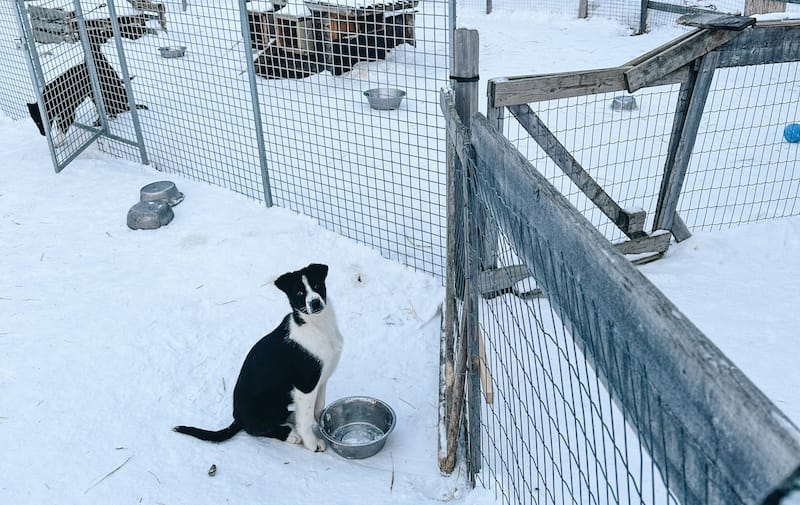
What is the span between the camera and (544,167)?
251 inches

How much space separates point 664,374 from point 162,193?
228 inches

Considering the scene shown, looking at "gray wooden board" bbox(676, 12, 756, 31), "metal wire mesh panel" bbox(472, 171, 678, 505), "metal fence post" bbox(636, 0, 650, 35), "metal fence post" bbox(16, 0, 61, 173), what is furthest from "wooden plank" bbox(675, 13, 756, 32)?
"metal fence post" bbox(636, 0, 650, 35)

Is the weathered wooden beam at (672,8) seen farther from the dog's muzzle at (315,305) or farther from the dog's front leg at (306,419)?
the dog's front leg at (306,419)

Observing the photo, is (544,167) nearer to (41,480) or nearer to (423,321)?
(423,321)

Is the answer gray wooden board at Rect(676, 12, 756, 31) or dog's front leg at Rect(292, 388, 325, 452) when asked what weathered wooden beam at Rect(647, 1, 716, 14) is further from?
dog's front leg at Rect(292, 388, 325, 452)

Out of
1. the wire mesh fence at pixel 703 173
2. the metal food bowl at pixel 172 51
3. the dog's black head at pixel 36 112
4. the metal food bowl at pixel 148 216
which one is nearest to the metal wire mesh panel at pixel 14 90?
the dog's black head at pixel 36 112

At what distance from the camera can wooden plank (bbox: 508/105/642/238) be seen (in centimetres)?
417

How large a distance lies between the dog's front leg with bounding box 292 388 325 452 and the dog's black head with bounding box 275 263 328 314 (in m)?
0.44

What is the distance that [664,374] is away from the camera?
0.93m

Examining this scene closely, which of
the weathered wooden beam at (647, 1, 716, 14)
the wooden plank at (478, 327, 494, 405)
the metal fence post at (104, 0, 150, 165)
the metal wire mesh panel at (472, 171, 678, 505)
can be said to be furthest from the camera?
the weathered wooden beam at (647, 1, 716, 14)

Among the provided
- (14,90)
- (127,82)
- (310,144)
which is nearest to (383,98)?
(310,144)

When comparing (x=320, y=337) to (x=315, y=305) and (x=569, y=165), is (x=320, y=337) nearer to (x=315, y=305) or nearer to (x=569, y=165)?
(x=315, y=305)

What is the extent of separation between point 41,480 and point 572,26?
40.1ft

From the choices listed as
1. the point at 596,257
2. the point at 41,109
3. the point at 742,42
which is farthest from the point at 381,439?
the point at 41,109
